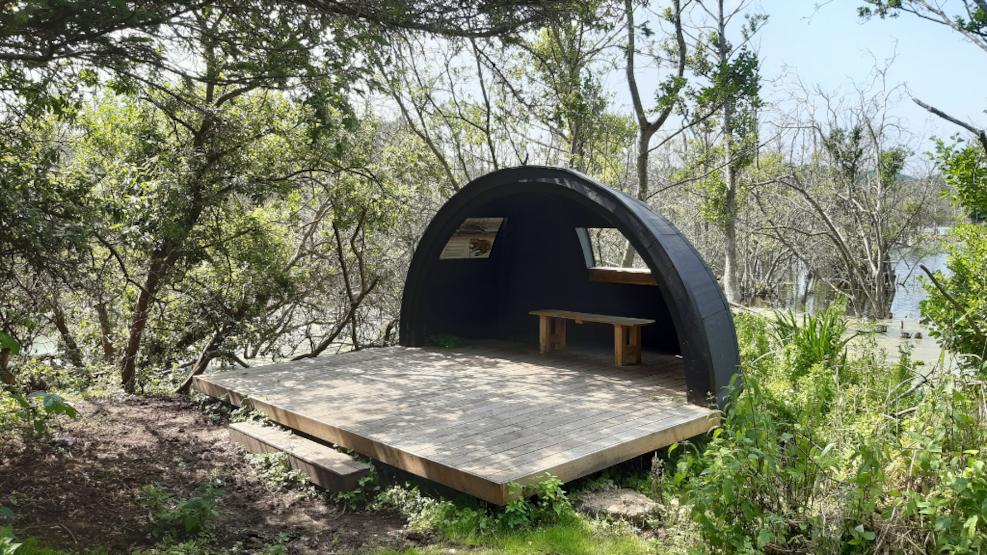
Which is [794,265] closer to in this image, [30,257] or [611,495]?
[611,495]

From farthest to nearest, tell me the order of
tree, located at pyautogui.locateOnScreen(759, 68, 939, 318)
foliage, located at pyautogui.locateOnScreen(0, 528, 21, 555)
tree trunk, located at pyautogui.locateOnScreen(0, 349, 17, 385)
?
tree, located at pyautogui.locateOnScreen(759, 68, 939, 318) → tree trunk, located at pyautogui.locateOnScreen(0, 349, 17, 385) → foliage, located at pyautogui.locateOnScreen(0, 528, 21, 555)

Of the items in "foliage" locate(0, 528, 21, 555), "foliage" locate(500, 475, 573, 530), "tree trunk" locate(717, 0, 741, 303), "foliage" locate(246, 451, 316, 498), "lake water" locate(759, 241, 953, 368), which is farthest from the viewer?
"tree trunk" locate(717, 0, 741, 303)

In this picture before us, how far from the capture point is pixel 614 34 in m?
11.0

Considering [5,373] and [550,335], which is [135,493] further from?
[550,335]

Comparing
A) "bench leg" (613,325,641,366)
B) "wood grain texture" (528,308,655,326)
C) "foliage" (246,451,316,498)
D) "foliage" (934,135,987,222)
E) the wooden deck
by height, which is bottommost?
"foliage" (246,451,316,498)

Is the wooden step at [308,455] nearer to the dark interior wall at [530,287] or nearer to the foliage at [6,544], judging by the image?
the foliage at [6,544]

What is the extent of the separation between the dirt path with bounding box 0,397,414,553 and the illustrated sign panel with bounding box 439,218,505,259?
316 cm

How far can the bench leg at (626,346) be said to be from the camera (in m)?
6.64

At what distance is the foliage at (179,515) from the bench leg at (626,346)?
13.3 ft

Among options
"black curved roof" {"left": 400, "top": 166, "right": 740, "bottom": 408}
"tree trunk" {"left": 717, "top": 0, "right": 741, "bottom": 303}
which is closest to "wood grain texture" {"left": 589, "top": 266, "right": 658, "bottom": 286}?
"black curved roof" {"left": 400, "top": 166, "right": 740, "bottom": 408}

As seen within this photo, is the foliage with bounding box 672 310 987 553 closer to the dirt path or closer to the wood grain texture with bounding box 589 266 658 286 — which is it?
the dirt path

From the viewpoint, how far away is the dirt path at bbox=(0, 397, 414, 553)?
3490 millimetres

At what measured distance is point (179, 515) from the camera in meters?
3.60

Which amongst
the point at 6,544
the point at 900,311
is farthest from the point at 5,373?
the point at 900,311
